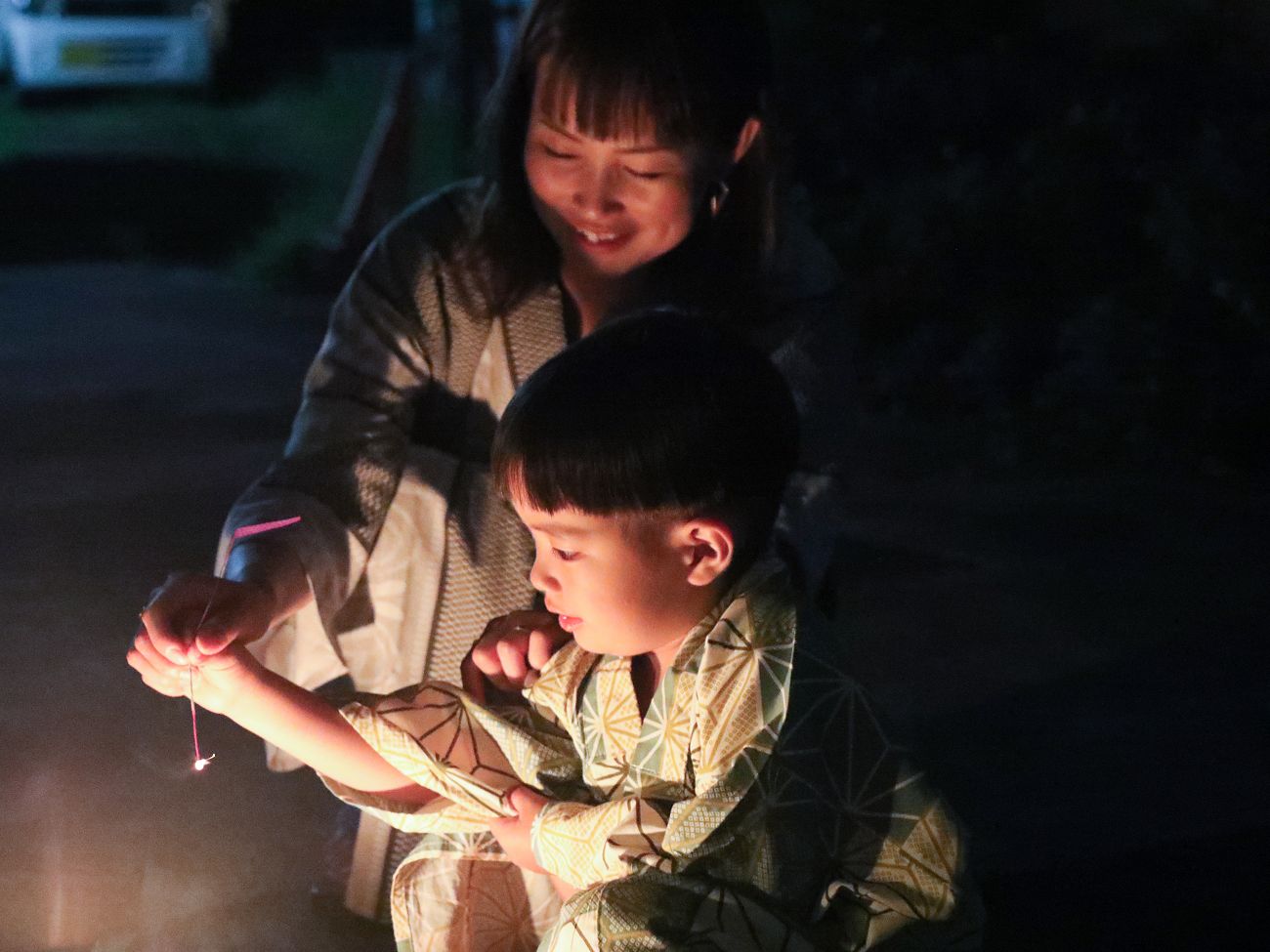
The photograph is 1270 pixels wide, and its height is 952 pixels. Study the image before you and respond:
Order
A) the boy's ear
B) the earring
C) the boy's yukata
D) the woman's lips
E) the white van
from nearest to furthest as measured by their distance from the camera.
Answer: the boy's yukata
the boy's ear
the woman's lips
the earring
the white van

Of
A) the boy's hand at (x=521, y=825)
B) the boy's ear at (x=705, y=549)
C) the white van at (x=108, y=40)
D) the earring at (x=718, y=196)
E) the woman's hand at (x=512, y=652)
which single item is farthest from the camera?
the white van at (x=108, y=40)

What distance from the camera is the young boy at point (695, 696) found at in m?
1.61

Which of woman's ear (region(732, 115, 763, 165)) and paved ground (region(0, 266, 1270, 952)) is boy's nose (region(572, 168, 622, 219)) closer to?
Answer: woman's ear (region(732, 115, 763, 165))

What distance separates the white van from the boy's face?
750cm

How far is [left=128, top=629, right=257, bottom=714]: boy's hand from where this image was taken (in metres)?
1.66

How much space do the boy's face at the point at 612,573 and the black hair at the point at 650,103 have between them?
0.58 meters

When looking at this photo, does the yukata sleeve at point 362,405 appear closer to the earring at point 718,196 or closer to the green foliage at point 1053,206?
the earring at point 718,196

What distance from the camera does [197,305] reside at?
718 centimetres

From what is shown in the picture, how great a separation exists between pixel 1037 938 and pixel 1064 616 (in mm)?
1567

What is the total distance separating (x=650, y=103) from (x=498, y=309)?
1.45 ft

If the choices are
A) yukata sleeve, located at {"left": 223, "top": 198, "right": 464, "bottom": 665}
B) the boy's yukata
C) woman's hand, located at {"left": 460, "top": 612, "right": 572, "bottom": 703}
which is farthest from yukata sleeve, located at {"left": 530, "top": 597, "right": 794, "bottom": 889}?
yukata sleeve, located at {"left": 223, "top": 198, "right": 464, "bottom": 665}

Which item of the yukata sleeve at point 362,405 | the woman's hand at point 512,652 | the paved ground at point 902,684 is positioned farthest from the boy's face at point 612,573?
the paved ground at point 902,684

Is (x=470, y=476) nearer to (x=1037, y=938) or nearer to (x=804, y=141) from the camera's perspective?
(x=1037, y=938)

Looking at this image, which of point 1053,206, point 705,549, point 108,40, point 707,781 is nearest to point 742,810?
point 707,781
